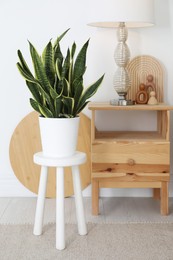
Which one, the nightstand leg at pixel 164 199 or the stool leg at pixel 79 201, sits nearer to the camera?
the stool leg at pixel 79 201

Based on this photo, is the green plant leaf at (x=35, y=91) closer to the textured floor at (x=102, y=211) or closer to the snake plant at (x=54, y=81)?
the snake plant at (x=54, y=81)

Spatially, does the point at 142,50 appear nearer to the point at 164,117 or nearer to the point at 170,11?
the point at 170,11

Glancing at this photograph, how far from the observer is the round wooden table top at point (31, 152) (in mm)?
2871

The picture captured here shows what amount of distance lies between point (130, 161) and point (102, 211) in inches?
14.7

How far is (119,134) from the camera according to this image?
2.73 meters

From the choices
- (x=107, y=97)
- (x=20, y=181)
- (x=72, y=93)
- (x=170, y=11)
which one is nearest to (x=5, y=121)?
(x=20, y=181)

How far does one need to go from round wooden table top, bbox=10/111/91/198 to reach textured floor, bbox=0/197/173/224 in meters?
0.11

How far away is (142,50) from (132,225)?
1.19 meters

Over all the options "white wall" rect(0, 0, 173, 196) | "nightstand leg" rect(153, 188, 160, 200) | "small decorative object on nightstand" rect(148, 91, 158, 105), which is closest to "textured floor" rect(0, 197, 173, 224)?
"nightstand leg" rect(153, 188, 160, 200)

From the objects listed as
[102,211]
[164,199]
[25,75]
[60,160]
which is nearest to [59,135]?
[60,160]

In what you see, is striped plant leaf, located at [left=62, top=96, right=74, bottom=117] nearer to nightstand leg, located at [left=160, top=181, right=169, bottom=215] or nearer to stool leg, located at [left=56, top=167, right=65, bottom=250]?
stool leg, located at [left=56, top=167, right=65, bottom=250]

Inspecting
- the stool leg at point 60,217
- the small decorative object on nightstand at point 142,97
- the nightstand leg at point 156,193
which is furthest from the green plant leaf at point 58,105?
the nightstand leg at point 156,193

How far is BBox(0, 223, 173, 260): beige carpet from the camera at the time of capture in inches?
78.2

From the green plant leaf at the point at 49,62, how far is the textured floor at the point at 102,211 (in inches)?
33.3
